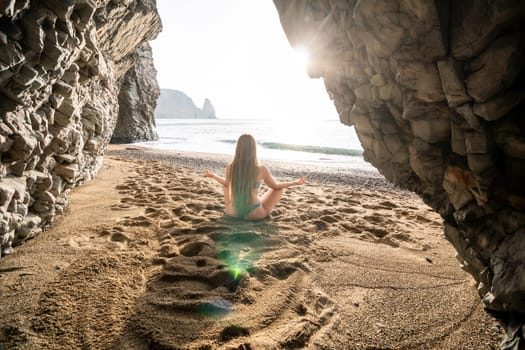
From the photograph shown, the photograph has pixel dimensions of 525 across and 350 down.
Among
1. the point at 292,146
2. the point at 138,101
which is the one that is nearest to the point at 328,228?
the point at 292,146

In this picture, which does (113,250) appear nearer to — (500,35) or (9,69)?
(9,69)

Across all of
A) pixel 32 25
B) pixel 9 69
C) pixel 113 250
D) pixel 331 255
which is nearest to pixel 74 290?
pixel 113 250

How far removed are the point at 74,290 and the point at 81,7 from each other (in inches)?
120

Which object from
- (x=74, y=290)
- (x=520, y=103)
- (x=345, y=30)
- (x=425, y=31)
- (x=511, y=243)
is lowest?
(x=74, y=290)

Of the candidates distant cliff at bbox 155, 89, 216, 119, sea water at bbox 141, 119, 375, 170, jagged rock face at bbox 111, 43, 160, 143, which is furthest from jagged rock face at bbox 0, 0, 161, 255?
distant cliff at bbox 155, 89, 216, 119

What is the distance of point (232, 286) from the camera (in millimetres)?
2609

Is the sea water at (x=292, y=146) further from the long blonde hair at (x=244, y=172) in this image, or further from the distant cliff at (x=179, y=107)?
the distant cliff at (x=179, y=107)

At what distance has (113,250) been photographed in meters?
3.04

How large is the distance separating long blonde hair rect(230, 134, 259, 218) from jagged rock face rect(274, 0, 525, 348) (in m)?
1.82

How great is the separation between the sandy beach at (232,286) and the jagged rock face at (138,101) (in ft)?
65.6

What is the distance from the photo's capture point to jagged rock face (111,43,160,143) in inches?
856

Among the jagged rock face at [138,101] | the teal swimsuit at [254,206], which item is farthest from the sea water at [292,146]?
the teal swimsuit at [254,206]

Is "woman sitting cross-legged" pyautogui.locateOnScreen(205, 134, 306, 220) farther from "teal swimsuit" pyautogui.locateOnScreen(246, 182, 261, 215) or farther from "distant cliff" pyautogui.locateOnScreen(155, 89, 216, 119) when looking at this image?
"distant cliff" pyautogui.locateOnScreen(155, 89, 216, 119)

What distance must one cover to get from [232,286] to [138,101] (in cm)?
2400
